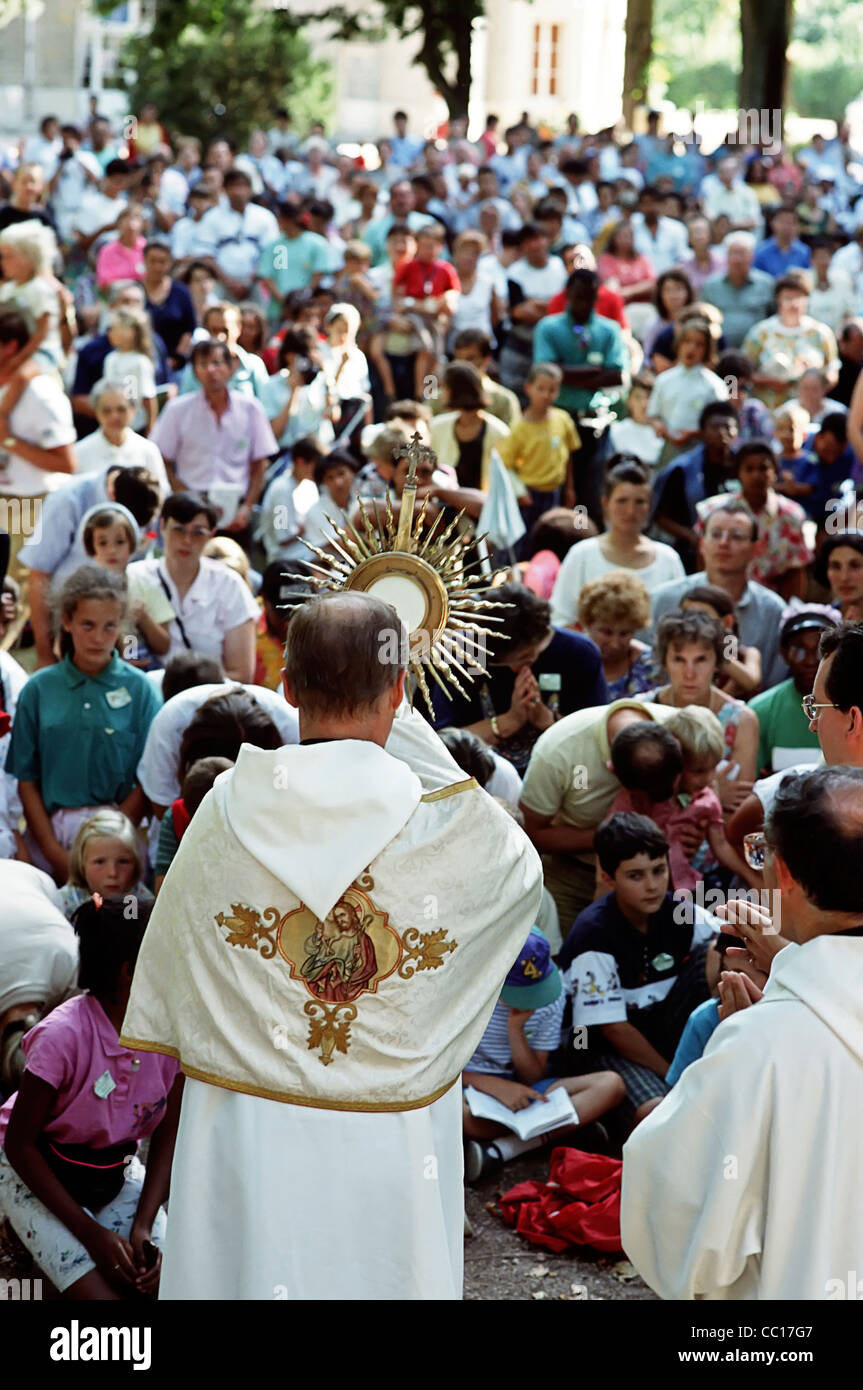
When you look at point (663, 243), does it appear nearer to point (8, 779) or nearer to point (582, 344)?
point (582, 344)

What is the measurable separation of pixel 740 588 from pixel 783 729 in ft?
4.17

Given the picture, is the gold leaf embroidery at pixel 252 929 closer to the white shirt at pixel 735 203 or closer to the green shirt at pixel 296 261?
the green shirt at pixel 296 261

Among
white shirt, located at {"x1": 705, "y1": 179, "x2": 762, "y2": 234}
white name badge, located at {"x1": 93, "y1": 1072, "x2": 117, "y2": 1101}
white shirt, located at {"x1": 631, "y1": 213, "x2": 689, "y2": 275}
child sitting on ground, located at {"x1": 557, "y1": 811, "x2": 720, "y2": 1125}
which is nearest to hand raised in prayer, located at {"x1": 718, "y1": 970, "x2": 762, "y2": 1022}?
white name badge, located at {"x1": 93, "y1": 1072, "x2": 117, "y2": 1101}

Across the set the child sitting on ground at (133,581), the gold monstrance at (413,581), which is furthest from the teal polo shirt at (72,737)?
the gold monstrance at (413,581)

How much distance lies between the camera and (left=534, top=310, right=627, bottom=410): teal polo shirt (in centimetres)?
1071

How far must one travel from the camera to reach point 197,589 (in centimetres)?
652

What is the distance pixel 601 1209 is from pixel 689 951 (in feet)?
2.86

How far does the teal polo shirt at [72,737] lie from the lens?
18.2 ft

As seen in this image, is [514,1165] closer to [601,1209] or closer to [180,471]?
[601,1209]

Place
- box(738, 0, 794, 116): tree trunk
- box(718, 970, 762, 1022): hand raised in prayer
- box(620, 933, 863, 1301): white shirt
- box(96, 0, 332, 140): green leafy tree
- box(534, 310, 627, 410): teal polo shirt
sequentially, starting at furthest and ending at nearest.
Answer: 1. box(96, 0, 332, 140): green leafy tree
2. box(738, 0, 794, 116): tree trunk
3. box(534, 310, 627, 410): teal polo shirt
4. box(718, 970, 762, 1022): hand raised in prayer
5. box(620, 933, 863, 1301): white shirt

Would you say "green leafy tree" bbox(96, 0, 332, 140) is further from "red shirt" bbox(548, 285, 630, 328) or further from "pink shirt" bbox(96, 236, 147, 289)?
"red shirt" bbox(548, 285, 630, 328)

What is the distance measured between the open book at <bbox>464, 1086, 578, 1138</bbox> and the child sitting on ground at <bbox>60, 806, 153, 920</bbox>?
106 centimetres

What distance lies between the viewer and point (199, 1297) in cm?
301
